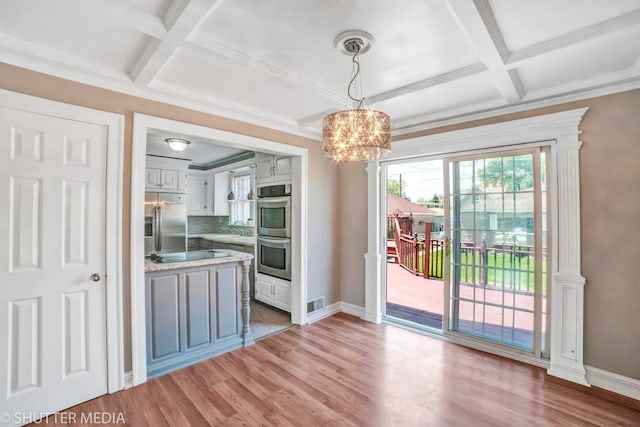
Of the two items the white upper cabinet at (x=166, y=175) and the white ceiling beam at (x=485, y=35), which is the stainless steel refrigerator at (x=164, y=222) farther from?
the white ceiling beam at (x=485, y=35)

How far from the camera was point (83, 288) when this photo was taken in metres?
2.16

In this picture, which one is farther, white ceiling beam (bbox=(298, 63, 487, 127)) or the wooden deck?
the wooden deck

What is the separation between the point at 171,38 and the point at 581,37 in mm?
2453

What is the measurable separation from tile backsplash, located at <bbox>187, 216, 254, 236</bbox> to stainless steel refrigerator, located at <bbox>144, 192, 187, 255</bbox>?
45.0 inches

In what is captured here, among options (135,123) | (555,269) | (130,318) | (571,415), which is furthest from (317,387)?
(135,123)

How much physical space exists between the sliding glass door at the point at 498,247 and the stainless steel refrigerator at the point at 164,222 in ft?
14.9

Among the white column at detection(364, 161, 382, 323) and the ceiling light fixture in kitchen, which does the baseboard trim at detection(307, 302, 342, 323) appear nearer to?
the white column at detection(364, 161, 382, 323)

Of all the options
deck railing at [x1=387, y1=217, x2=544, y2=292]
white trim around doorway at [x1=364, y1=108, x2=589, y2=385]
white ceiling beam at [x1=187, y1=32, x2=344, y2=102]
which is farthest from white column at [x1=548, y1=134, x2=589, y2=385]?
white ceiling beam at [x1=187, y1=32, x2=344, y2=102]

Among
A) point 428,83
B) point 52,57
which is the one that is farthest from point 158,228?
point 428,83

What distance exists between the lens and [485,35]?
5.40ft

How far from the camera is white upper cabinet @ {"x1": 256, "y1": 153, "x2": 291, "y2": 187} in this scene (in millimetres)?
3887

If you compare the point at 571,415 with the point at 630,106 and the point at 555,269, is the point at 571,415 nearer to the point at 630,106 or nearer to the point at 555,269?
the point at 555,269

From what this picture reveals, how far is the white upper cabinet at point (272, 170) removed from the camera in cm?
389

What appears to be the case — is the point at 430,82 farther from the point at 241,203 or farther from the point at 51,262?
the point at 241,203
